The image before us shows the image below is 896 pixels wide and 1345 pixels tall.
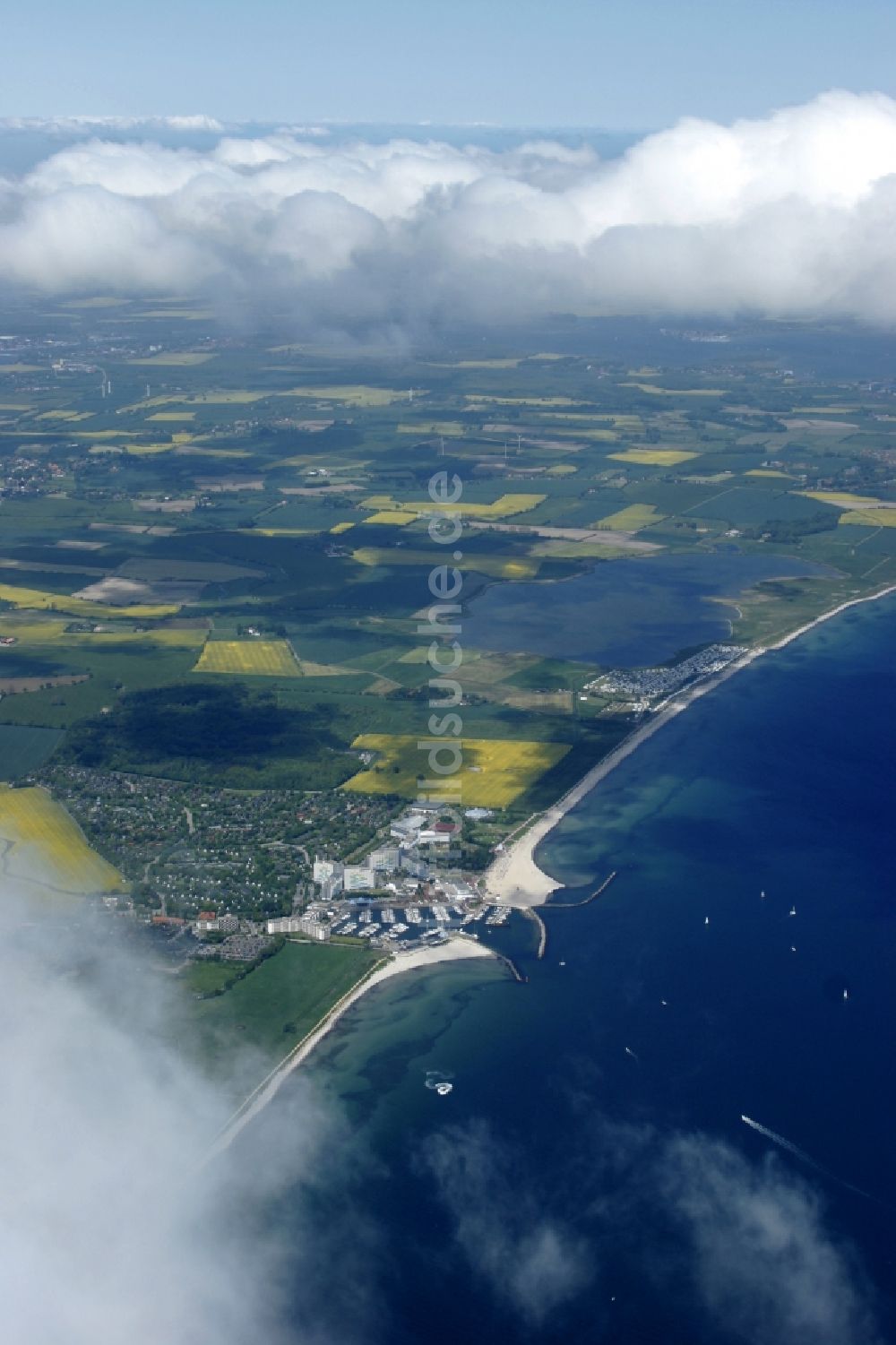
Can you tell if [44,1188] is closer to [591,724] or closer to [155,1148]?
Result: [155,1148]

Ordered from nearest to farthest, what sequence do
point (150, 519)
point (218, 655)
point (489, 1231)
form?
point (489, 1231) < point (218, 655) < point (150, 519)

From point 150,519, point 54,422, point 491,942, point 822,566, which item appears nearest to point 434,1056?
point 491,942

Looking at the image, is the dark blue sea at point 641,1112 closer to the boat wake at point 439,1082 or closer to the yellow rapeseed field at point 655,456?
the boat wake at point 439,1082

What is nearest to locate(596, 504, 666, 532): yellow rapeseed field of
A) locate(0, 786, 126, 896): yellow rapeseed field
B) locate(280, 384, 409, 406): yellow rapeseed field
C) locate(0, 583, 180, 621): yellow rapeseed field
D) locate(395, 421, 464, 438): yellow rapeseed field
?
locate(395, 421, 464, 438): yellow rapeseed field

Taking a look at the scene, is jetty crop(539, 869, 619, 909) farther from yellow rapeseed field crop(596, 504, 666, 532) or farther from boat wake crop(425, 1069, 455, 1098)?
yellow rapeseed field crop(596, 504, 666, 532)

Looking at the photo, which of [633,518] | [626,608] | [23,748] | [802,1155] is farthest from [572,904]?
[633,518]

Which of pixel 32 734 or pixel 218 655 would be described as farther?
pixel 218 655
